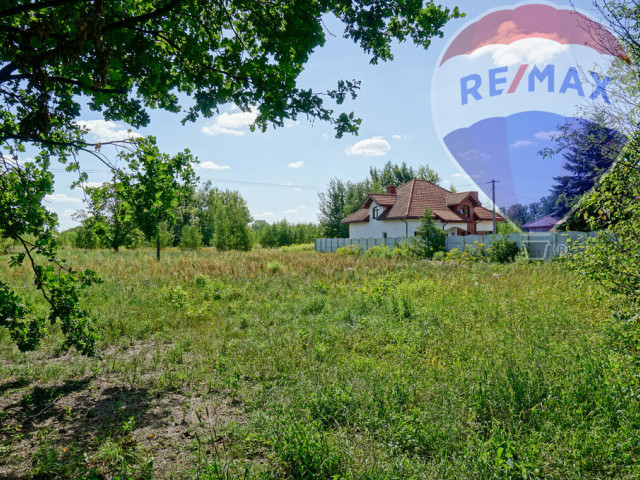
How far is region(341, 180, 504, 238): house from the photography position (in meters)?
33.1

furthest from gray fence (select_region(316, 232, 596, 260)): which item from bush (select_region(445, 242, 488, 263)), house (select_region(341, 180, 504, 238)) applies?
house (select_region(341, 180, 504, 238))

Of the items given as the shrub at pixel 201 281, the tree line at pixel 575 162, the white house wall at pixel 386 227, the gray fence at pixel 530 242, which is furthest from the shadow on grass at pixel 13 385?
the white house wall at pixel 386 227

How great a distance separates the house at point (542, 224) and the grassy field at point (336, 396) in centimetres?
115

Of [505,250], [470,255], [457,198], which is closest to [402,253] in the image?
[470,255]

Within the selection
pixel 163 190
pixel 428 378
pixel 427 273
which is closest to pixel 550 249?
pixel 427 273

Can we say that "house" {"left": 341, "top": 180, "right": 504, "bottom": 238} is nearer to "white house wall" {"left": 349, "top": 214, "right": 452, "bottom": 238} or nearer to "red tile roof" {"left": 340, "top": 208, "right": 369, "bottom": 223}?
"white house wall" {"left": 349, "top": 214, "right": 452, "bottom": 238}

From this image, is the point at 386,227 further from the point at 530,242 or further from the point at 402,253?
the point at 530,242

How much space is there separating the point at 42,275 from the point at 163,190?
1765mm

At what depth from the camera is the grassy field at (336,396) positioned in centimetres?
286

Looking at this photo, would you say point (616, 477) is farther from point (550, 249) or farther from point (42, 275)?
point (550, 249)

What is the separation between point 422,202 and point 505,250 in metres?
16.3

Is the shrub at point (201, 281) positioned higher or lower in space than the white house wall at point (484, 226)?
lower

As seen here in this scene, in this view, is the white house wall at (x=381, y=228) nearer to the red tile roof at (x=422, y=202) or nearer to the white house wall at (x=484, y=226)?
the red tile roof at (x=422, y=202)

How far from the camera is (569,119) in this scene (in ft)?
15.4
